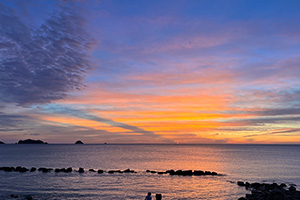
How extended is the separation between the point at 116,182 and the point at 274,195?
2819 centimetres

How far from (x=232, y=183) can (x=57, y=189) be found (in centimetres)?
3325

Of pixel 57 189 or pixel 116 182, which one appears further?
→ pixel 116 182

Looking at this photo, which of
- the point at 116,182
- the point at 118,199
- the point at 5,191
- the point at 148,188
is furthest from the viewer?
the point at 116,182

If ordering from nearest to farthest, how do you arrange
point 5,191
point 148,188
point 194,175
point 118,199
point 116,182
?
point 118,199, point 5,191, point 148,188, point 116,182, point 194,175

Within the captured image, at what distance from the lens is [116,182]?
4856 cm

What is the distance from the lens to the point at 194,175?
197 feet

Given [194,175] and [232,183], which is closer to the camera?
[232,183]

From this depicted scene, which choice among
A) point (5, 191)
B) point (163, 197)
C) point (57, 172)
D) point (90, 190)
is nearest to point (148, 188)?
point (163, 197)

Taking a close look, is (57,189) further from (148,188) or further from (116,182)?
(148,188)

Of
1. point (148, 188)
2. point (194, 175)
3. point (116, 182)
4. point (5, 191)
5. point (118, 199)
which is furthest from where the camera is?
point (194, 175)

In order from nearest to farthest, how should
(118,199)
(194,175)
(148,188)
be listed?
(118,199)
(148,188)
(194,175)

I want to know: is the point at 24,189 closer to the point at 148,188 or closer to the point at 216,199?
the point at 148,188

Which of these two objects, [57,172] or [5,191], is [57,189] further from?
[57,172]

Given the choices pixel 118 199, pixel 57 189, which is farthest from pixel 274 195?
pixel 57 189
